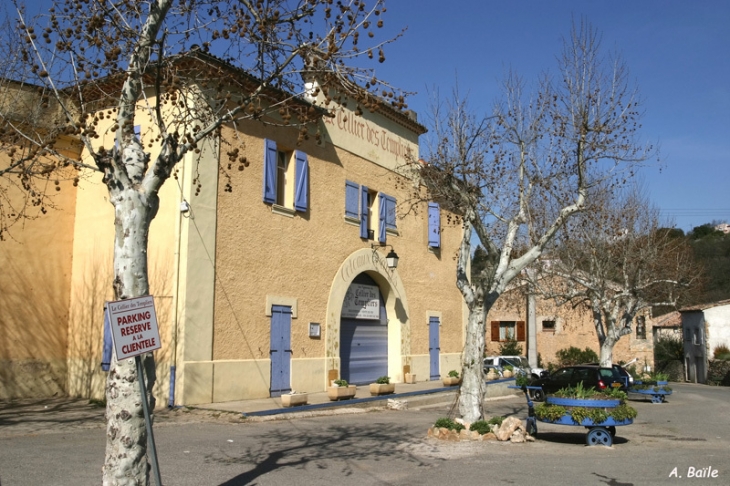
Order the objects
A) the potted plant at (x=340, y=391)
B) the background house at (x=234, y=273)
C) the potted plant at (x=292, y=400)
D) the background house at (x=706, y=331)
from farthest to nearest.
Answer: the background house at (x=706, y=331)
the potted plant at (x=340, y=391)
the background house at (x=234, y=273)
the potted plant at (x=292, y=400)

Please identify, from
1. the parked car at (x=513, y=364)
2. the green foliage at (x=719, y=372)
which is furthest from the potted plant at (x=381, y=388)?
the green foliage at (x=719, y=372)

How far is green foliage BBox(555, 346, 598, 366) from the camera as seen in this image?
41312mm

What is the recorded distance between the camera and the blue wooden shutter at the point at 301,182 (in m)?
17.8

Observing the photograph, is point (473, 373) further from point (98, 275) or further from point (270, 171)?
point (98, 275)

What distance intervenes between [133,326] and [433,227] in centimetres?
1870

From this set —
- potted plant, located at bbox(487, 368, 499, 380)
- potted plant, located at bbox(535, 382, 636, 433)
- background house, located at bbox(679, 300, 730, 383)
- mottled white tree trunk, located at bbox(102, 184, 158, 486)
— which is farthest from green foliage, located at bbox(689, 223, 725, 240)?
mottled white tree trunk, located at bbox(102, 184, 158, 486)

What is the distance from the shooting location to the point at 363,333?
69.1ft

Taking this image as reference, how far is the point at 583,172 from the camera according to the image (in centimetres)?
1408

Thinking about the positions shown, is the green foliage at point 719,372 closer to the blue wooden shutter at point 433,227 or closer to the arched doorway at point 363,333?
the blue wooden shutter at point 433,227

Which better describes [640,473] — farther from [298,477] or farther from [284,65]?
[284,65]

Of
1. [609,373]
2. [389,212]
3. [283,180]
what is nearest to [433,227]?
[389,212]

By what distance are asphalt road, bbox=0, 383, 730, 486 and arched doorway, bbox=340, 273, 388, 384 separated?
20.2ft

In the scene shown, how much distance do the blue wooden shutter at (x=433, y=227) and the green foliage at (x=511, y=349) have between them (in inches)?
781

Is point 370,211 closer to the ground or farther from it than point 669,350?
farther from it
